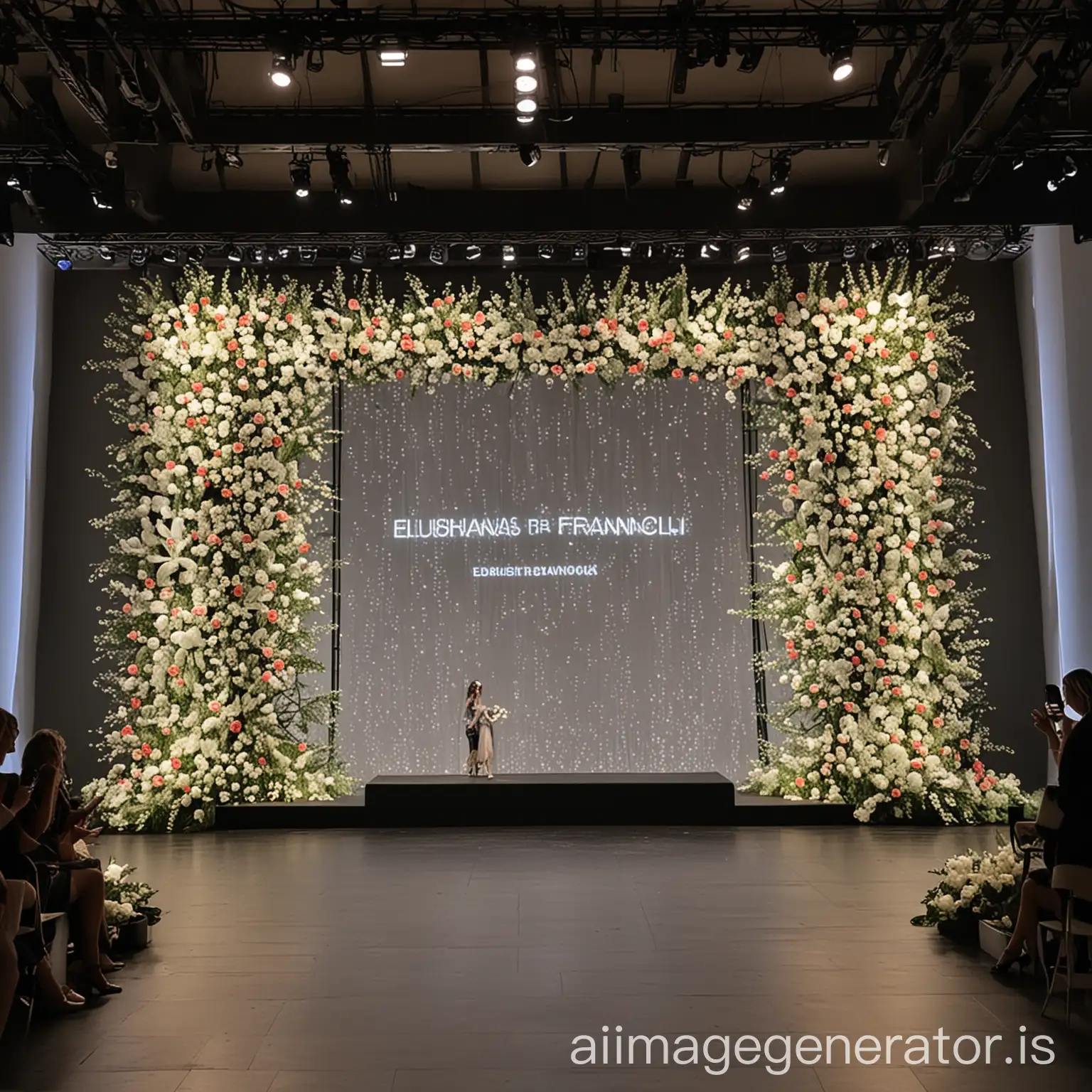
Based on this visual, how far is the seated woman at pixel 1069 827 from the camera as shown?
4367 mm

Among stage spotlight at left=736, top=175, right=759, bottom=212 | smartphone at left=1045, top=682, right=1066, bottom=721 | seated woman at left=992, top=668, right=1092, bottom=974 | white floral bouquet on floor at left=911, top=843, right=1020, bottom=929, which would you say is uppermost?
stage spotlight at left=736, top=175, right=759, bottom=212

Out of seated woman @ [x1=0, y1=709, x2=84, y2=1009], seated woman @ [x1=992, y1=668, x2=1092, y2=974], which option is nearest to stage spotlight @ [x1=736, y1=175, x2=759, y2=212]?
seated woman @ [x1=992, y1=668, x2=1092, y2=974]

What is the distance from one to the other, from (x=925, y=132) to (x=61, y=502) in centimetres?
813

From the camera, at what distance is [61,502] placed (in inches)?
430

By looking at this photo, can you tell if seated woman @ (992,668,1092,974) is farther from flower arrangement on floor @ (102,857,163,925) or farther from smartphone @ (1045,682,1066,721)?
flower arrangement on floor @ (102,857,163,925)

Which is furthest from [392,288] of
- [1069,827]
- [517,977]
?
[1069,827]

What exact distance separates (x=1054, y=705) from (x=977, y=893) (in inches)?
38.3

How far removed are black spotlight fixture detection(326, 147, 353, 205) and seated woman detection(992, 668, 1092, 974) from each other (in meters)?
6.46

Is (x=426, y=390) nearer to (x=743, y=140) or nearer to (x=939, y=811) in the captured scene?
(x=743, y=140)

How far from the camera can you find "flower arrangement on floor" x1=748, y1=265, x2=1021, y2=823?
967cm

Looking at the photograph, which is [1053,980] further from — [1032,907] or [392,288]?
[392,288]

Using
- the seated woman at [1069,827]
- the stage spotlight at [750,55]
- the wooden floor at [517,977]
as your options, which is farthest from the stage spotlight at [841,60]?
the wooden floor at [517,977]

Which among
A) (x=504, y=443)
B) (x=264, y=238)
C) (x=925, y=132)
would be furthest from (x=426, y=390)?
(x=925, y=132)

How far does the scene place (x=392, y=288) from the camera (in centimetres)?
1130
